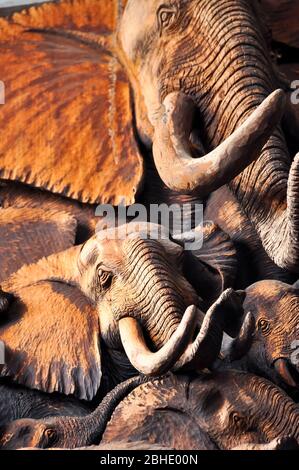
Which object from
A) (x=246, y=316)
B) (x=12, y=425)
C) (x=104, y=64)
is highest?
(x=104, y=64)

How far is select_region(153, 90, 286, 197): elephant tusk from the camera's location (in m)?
3.54

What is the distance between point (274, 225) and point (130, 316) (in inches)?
13.8

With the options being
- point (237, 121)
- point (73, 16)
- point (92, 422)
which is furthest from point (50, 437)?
point (73, 16)

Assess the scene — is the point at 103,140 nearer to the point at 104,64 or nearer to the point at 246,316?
the point at 104,64

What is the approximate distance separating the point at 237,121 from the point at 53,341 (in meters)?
0.60

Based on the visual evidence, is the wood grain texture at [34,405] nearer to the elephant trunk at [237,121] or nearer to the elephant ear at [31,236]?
the elephant ear at [31,236]

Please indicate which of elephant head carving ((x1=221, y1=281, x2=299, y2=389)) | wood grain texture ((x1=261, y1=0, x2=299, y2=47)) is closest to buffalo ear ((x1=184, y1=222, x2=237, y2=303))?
elephant head carving ((x1=221, y1=281, x2=299, y2=389))

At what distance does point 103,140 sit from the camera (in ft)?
14.1

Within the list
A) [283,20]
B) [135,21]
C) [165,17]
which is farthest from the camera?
[283,20]

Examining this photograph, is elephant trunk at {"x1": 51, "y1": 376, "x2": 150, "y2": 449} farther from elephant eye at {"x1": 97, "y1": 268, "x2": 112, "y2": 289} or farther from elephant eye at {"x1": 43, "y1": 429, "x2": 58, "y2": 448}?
elephant eye at {"x1": 97, "y1": 268, "x2": 112, "y2": 289}

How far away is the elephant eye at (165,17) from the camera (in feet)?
13.4

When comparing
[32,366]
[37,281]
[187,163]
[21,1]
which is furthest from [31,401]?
[21,1]

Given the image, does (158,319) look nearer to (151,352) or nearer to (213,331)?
(151,352)

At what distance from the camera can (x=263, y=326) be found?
375 centimetres
